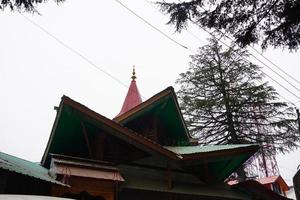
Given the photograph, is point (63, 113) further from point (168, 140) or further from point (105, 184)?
point (168, 140)

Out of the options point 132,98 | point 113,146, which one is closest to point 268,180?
point 132,98

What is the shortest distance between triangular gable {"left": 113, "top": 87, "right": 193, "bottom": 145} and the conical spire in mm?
4319

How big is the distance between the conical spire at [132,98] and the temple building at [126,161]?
4633 millimetres

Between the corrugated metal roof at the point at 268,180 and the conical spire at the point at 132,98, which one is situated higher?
the conical spire at the point at 132,98

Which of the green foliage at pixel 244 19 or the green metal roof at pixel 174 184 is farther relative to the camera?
the green metal roof at pixel 174 184

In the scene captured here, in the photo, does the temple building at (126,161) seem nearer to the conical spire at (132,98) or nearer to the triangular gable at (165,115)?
the triangular gable at (165,115)

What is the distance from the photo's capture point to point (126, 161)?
32.1 ft

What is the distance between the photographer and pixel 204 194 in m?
9.86

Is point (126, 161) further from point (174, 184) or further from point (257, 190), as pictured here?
point (257, 190)

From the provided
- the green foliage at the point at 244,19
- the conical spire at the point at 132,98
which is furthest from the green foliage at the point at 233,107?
the green foliage at the point at 244,19

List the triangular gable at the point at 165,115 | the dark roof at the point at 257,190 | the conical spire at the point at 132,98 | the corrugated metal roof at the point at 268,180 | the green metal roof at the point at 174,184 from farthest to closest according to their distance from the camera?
the corrugated metal roof at the point at 268,180
the conical spire at the point at 132,98
the dark roof at the point at 257,190
the triangular gable at the point at 165,115
the green metal roof at the point at 174,184

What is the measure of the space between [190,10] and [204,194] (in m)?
6.18

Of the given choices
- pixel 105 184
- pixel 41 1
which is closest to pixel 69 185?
pixel 105 184

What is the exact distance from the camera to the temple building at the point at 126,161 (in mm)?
7500
